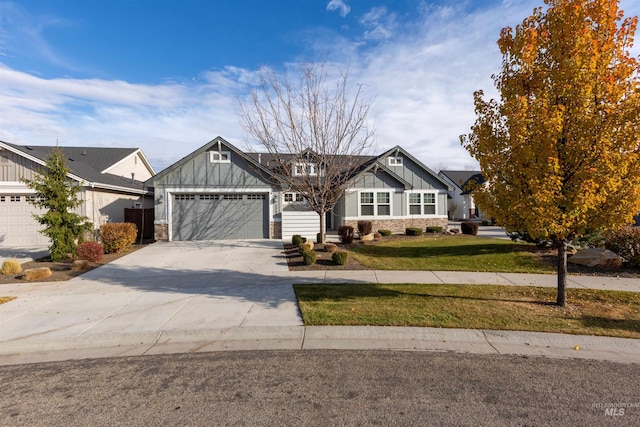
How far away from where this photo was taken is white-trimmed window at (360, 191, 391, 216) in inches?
788

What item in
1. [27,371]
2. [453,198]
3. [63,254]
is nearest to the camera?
[27,371]

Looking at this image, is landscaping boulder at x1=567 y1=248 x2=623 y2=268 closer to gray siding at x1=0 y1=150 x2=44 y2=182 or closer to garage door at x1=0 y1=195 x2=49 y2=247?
garage door at x1=0 y1=195 x2=49 y2=247

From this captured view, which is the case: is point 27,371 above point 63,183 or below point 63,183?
below

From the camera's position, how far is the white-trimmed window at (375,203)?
20016 millimetres

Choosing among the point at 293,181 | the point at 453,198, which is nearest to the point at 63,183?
the point at 293,181

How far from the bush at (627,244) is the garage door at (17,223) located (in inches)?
915

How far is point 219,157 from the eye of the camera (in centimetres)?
1680

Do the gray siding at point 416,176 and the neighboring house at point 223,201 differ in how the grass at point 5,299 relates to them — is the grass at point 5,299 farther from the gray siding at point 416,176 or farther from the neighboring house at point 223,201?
the gray siding at point 416,176

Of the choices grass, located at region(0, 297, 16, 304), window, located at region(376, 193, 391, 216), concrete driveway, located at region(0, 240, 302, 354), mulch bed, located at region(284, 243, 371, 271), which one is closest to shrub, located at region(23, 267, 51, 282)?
concrete driveway, located at region(0, 240, 302, 354)

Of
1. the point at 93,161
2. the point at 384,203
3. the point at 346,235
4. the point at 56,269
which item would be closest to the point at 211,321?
the point at 56,269

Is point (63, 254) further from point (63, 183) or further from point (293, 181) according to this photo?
point (293, 181)

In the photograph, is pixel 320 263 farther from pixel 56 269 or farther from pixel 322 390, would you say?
pixel 56 269

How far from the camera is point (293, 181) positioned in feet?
42.0

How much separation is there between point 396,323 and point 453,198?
115 ft
